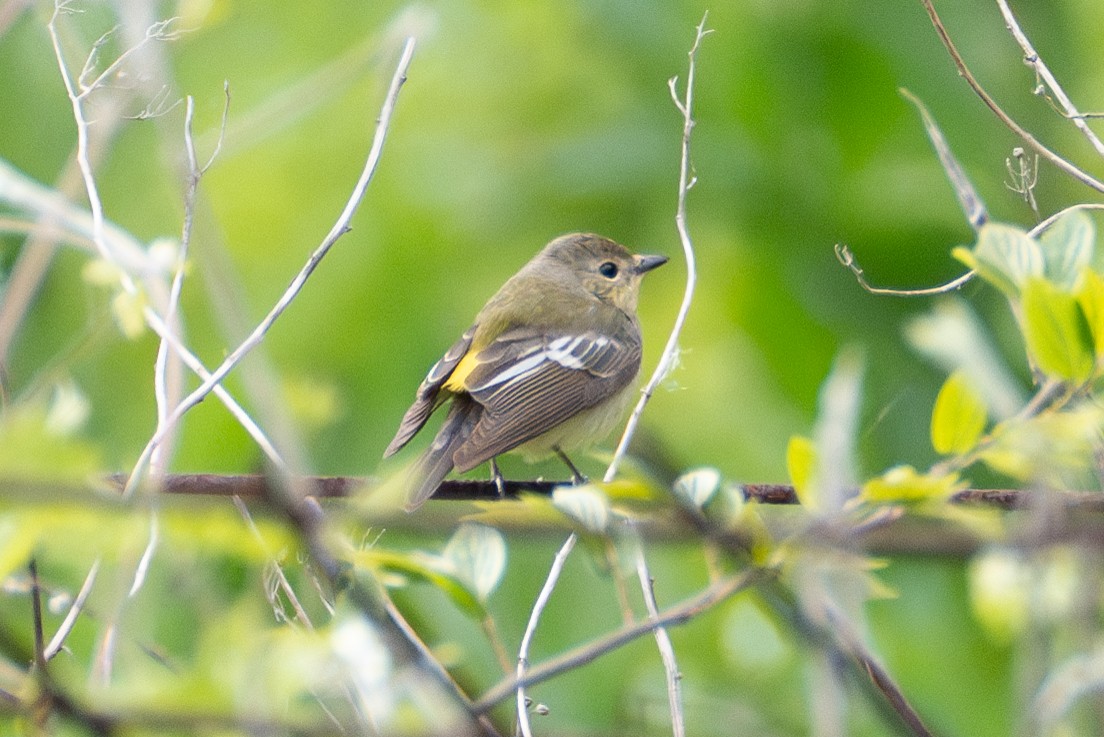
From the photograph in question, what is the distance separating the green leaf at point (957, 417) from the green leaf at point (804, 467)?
0.15 meters

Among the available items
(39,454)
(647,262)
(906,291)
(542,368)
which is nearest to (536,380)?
(542,368)

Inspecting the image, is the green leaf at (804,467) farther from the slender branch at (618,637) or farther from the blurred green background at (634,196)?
the blurred green background at (634,196)

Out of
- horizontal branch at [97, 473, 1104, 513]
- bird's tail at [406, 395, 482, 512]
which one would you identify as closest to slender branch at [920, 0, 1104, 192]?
horizontal branch at [97, 473, 1104, 513]

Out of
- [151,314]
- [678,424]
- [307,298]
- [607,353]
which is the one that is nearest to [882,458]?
[678,424]

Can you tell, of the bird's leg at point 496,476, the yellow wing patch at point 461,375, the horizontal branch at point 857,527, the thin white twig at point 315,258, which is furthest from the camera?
the yellow wing patch at point 461,375

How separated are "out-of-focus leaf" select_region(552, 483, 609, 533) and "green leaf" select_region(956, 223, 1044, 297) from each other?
50 cm

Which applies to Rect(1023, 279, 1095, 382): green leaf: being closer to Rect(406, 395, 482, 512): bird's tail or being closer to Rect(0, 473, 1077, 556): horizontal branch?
Rect(0, 473, 1077, 556): horizontal branch

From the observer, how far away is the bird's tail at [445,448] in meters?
3.91

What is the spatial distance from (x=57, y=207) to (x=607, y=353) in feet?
11.2

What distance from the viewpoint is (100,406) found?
21.6ft

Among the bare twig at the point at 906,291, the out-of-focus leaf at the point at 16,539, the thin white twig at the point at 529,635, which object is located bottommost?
the thin white twig at the point at 529,635

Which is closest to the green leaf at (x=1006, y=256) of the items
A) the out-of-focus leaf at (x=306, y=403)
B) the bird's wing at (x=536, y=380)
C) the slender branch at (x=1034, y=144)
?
the slender branch at (x=1034, y=144)

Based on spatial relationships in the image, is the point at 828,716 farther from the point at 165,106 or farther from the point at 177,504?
the point at 165,106

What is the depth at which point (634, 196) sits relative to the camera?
723 centimetres
